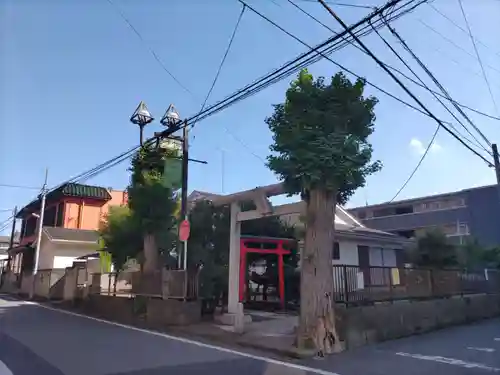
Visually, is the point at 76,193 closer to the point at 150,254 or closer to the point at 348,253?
the point at 150,254

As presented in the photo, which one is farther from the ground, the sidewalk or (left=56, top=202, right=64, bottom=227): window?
(left=56, top=202, right=64, bottom=227): window

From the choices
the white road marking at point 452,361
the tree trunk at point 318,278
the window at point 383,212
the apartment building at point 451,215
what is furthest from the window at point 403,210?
the white road marking at point 452,361

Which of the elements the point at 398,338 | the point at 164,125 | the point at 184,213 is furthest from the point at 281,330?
the point at 164,125

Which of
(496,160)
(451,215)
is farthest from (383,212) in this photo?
(496,160)

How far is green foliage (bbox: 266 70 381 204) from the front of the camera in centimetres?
822

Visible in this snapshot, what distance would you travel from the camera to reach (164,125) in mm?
13781

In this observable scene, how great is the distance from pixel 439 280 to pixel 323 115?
25.5 ft

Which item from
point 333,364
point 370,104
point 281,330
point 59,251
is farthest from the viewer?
point 59,251

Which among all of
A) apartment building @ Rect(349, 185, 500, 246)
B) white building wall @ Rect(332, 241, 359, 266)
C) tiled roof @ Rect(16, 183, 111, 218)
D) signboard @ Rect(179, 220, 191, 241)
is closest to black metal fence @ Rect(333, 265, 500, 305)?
signboard @ Rect(179, 220, 191, 241)

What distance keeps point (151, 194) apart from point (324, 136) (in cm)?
745

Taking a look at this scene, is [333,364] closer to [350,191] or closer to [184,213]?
[350,191]

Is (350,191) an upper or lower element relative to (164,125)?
lower

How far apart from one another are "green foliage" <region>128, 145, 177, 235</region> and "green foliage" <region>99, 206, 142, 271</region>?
668 millimetres

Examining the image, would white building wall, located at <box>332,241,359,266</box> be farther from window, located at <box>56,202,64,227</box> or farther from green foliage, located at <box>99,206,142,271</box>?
window, located at <box>56,202,64,227</box>
